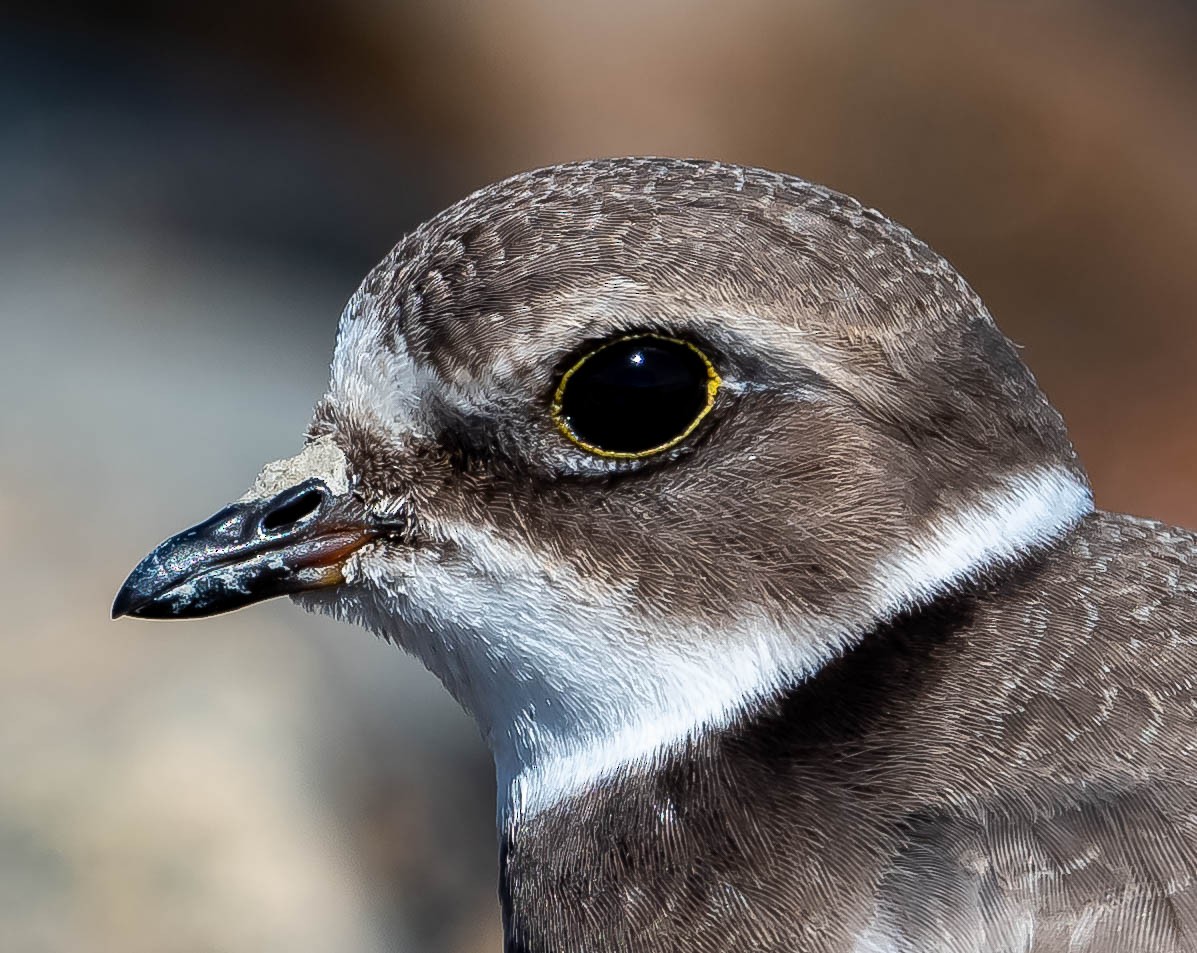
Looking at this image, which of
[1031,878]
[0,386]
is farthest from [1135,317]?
[1031,878]

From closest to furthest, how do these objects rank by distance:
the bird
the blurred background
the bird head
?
the bird → the bird head → the blurred background

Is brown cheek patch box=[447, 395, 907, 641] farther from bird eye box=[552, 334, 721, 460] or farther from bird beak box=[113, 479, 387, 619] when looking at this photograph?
bird beak box=[113, 479, 387, 619]

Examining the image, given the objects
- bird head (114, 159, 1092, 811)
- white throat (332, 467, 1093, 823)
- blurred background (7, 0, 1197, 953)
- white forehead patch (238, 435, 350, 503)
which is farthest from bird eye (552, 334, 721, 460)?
blurred background (7, 0, 1197, 953)

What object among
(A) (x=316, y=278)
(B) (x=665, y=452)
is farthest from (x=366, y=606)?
(A) (x=316, y=278)

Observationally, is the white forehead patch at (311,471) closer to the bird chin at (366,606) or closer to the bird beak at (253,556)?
the bird beak at (253,556)

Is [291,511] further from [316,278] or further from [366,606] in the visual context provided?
[316,278]

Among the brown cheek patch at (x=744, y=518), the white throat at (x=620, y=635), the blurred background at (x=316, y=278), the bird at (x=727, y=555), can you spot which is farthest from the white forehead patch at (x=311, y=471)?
the blurred background at (x=316, y=278)

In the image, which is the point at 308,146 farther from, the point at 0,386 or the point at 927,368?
the point at 927,368
